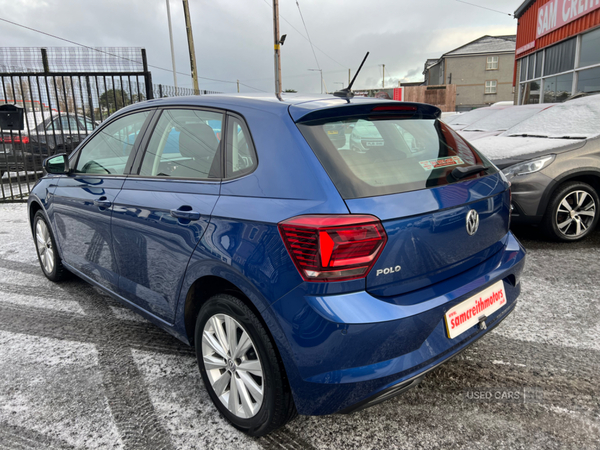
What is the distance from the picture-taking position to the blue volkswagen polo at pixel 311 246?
1690mm

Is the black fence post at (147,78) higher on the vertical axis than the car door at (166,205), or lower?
higher

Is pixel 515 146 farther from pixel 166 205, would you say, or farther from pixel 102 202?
pixel 102 202

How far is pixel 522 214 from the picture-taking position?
479 cm

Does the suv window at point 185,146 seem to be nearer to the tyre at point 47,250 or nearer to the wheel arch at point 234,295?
the wheel arch at point 234,295

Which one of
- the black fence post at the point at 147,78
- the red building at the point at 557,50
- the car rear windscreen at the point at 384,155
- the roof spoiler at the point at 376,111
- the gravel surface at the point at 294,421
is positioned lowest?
the gravel surface at the point at 294,421

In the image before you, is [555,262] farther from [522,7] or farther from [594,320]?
[522,7]

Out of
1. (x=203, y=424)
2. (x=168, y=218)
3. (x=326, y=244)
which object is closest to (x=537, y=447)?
(x=326, y=244)

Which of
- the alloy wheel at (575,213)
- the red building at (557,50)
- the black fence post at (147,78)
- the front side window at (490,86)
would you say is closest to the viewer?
the alloy wheel at (575,213)

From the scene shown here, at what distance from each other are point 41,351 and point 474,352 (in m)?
2.89

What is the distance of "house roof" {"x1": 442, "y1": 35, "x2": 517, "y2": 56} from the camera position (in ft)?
164

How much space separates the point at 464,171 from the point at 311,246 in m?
0.99

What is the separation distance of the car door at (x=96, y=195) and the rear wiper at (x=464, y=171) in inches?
75.7

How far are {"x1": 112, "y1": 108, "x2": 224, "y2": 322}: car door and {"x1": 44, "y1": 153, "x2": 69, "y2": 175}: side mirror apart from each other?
110cm

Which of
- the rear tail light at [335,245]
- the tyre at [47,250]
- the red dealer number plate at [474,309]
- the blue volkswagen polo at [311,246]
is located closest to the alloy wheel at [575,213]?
the blue volkswagen polo at [311,246]
